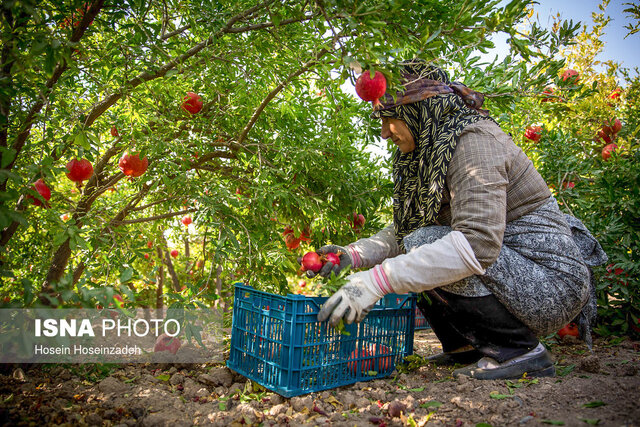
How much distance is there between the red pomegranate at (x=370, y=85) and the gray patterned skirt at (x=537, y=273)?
792 millimetres

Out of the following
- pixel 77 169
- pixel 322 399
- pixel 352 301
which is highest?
pixel 77 169

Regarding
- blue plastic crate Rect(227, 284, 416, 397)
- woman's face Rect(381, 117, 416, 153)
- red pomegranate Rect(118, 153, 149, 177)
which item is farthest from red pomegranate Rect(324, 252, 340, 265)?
red pomegranate Rect(118, 153, 149, 177)

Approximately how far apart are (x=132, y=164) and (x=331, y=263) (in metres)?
1.11

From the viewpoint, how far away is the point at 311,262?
2.07 metres

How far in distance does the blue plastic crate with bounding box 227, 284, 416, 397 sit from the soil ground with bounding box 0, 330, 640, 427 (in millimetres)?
64

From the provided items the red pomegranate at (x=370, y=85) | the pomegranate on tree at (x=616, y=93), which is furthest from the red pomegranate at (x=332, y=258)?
the pomegranate on tree at (x=616, y=93)

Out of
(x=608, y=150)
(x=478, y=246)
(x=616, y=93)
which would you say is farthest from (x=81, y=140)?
(x=616, y=93)

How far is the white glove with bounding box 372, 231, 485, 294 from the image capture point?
5.83ft

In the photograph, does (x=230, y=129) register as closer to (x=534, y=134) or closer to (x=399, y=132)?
(x=399, y=132)

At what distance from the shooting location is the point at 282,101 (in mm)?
2652

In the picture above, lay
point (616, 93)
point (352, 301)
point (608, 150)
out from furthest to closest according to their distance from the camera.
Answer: point (616, 93), point (608, 150), point (352, 301)

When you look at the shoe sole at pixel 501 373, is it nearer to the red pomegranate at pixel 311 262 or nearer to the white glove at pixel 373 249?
the white glove at pixel 373 249

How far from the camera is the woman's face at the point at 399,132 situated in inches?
88.3

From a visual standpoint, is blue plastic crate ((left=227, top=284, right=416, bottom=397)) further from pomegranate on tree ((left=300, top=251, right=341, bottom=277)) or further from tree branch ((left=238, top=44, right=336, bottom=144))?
tree branch ((left=238, top=44, right=336, bottom=144))
